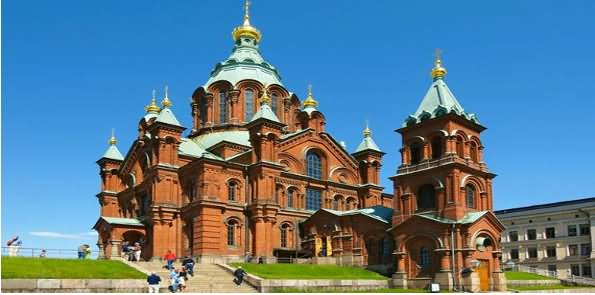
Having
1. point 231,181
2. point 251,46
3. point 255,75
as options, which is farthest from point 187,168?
point 251,46

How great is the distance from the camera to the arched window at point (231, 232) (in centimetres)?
4900

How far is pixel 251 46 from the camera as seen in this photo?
67.4 metres

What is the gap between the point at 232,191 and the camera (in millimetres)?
50406

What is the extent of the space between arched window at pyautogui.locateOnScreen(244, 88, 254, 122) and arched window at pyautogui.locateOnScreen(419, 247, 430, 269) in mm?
24340

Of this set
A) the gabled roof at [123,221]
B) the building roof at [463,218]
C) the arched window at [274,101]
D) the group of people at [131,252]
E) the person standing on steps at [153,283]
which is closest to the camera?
the person standing on steps at [153,283]

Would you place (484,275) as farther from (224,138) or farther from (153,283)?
(224,138)

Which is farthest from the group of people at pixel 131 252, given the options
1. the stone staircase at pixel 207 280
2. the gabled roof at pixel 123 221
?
the stone staircase at pixel 207 280

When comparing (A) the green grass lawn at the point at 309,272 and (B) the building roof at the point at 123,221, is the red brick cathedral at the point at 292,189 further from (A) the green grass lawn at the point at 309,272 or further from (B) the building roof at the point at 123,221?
(A) the green grass lawn at the point at 309,272

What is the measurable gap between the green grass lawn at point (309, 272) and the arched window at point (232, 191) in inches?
353

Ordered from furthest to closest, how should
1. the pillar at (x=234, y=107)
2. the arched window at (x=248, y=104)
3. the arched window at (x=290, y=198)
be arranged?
1. the arched window at (x=248, y=104)
2. the pillar at (x=234, y=107)
3. the arched window at (x=290, y=198)

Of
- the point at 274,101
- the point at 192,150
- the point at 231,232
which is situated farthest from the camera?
the point at 274,101

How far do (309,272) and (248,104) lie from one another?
24.0m

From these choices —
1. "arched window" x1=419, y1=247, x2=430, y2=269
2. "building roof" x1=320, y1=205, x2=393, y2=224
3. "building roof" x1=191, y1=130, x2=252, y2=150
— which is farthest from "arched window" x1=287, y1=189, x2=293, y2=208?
"arched window" x1=419, y1=247, x2=430, y2=269

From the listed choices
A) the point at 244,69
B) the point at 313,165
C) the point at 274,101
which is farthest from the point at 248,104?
the point at 313,165
